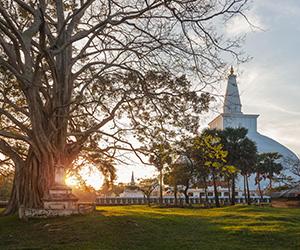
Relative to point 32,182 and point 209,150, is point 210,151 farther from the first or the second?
point 32,182

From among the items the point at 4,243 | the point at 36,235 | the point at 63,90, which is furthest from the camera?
the point at 63,90

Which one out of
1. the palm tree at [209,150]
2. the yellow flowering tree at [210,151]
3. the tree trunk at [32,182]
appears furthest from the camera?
the tree trunk at [32,182]

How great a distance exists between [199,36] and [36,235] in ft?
23.6

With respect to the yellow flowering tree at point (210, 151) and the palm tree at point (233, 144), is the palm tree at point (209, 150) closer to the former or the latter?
the yellow flowering tree at point (210, 151)

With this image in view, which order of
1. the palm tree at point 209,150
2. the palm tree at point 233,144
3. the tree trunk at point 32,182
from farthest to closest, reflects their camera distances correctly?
1. the palm tree at point 233,144
2. the tree trunk at point 32,182
3. the palm tree at point 209,150

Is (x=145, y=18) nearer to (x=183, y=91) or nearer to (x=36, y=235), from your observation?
(x=183, y=91)

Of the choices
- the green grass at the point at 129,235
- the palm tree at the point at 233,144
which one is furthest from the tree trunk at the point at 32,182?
the palm tree at the point at 233,144

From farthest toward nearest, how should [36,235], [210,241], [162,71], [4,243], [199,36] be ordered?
[162,71] < [199,36] < [210,241] < [36,235] < [4,243]

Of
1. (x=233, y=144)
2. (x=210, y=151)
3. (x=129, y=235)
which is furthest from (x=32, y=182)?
(x=233, y=144)

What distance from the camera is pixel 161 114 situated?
10.9 meters

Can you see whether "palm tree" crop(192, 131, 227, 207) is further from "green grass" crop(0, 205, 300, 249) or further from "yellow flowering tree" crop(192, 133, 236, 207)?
"green grass" crop(0, 205, 300, 249)

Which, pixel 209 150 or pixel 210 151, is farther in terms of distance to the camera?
pixel 210 151

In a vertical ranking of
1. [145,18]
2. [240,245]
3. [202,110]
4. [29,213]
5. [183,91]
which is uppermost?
[145,18]

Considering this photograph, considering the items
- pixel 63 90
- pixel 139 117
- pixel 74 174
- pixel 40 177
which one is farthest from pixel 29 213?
pixel 74 174
